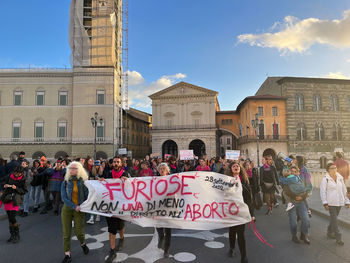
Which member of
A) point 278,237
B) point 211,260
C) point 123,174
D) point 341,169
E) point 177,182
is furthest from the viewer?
point 341,169

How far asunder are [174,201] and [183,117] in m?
46.1

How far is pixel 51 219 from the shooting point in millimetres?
7906

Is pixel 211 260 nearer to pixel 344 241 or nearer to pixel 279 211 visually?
pixel 344 241

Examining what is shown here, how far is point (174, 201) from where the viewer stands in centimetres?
489

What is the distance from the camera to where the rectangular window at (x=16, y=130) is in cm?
3697

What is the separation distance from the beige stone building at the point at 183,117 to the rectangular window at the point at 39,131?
68.3 feet

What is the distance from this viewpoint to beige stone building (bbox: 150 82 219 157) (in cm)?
4884

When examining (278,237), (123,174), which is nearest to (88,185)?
(123,174)

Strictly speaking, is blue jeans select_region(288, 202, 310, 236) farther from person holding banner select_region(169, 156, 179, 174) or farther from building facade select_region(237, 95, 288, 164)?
building facade select_region(237, 95, 288, 164)

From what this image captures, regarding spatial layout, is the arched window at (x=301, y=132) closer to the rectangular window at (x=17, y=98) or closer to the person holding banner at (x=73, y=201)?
the person holding banner at (x=73, y=201)

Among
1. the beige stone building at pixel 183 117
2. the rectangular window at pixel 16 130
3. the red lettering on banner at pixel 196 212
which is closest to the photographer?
the red lettering on banner at pixel 196 212

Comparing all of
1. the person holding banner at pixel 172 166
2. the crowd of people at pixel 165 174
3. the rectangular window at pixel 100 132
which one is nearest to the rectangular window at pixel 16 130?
the rectangular window at pixel 100 132

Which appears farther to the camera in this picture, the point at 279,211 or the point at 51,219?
the point at 279,211

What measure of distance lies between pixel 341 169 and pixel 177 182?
6.03 meters
